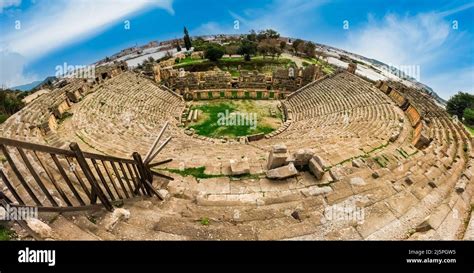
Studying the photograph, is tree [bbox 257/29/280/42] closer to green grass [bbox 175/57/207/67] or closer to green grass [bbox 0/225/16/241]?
green grass [bbox 175/57/207/67]

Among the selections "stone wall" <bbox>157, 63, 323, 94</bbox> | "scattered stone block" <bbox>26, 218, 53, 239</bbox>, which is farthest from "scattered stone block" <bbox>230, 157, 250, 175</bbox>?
"stone wall" <bbox>157, 63, 323, 94</bbox>

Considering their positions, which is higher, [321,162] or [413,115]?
[413,115]

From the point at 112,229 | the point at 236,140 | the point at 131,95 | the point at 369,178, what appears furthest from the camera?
the point at 131,95

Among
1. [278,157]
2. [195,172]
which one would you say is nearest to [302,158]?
[278,157]

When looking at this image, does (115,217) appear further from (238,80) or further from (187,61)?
(187,61)

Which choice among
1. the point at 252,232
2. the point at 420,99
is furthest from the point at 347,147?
the point at 420,99

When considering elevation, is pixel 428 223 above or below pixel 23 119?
below
